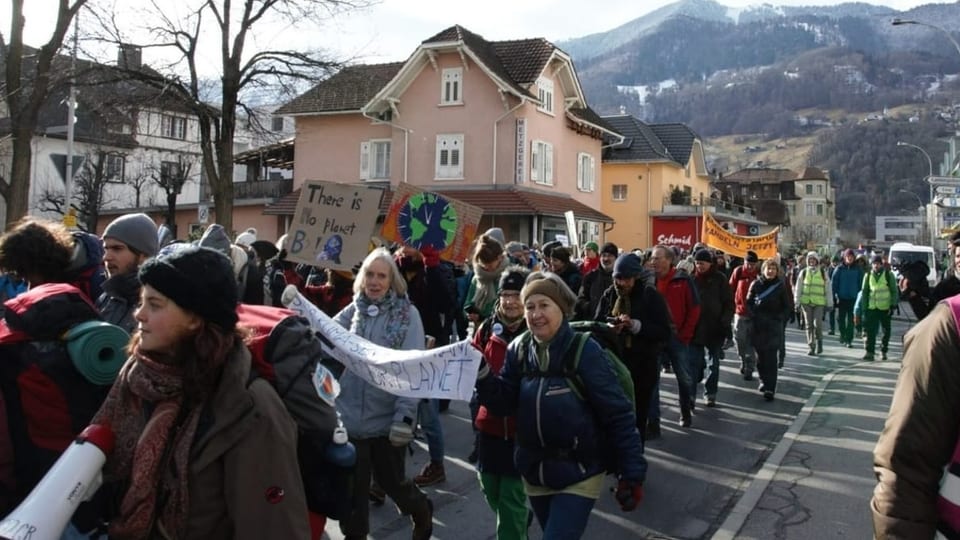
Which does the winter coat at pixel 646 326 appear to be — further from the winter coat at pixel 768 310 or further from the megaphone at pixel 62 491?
the megaphone at pixel 62 491

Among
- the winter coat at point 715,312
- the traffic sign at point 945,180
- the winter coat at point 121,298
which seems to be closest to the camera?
the winter coat at point 121,298

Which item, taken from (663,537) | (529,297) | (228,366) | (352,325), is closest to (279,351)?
(228,366)

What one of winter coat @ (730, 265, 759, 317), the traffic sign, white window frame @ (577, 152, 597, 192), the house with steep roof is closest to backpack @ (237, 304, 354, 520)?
winter coat @ (730, 265, 759, 317)

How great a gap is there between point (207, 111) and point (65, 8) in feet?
28.2

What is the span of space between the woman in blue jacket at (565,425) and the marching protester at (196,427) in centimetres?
190

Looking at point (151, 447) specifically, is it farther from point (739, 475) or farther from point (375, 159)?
point (375, 159)

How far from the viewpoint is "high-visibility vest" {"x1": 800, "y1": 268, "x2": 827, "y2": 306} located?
52.3 feet

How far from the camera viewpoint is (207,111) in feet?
74.2

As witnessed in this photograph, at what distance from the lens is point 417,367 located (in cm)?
383

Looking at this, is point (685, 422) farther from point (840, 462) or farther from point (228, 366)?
point (228, 366)

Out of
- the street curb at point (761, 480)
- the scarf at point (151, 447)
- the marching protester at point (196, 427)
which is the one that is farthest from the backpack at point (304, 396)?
the street curb at point (761, 480)

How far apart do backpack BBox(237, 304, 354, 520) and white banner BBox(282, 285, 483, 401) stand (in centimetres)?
114

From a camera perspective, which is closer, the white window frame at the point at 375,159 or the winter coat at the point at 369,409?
the winter coat at the point at 369,409

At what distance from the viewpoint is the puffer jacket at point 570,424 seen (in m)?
4.02
